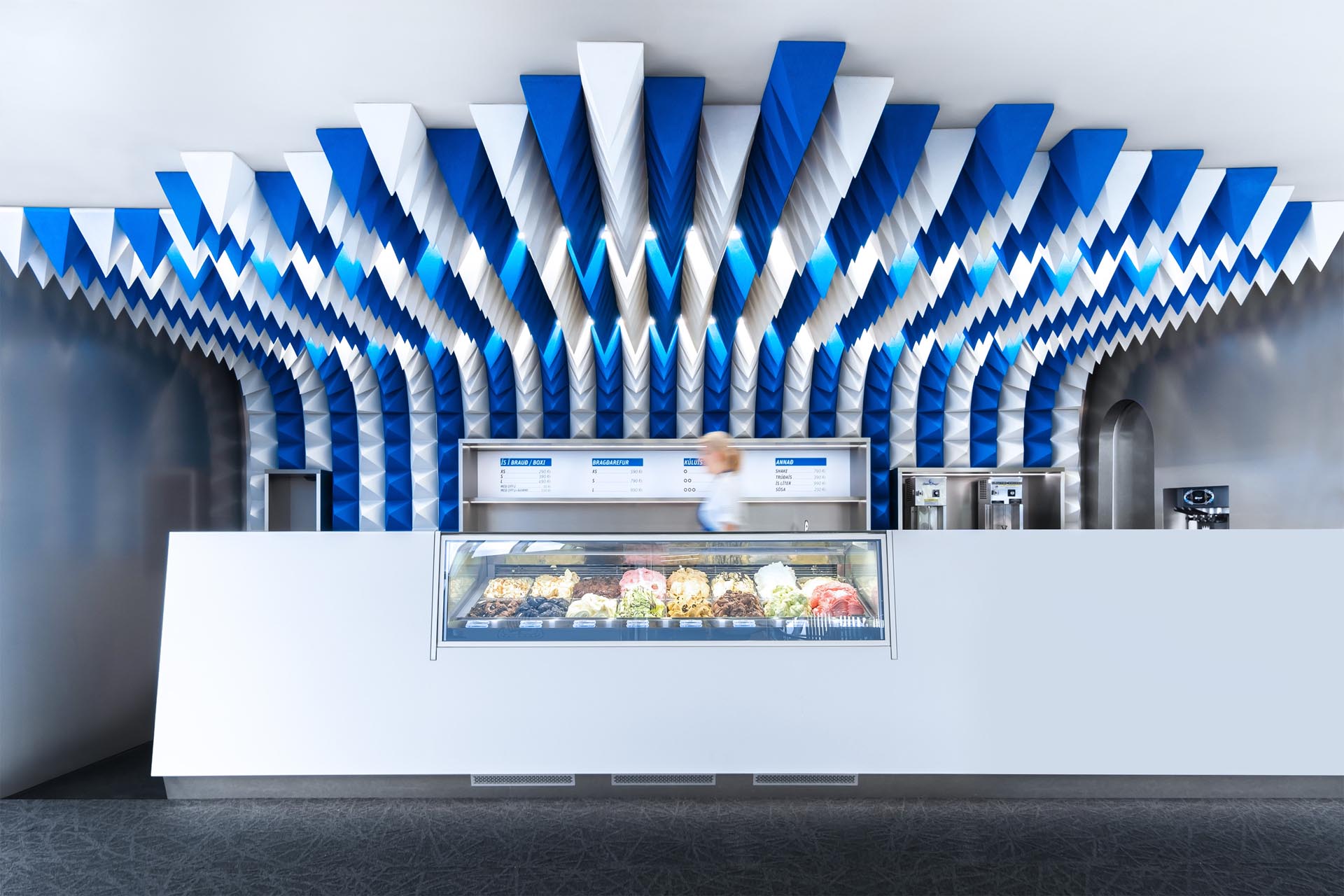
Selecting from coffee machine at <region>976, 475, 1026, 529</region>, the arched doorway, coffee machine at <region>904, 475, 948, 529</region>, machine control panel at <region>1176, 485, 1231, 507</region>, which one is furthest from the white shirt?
the arched doorway

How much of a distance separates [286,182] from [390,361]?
3891 millimetres

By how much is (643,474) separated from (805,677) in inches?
184

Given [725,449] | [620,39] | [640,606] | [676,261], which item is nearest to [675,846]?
[640,606]

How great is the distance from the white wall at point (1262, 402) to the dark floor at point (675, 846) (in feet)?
8.47

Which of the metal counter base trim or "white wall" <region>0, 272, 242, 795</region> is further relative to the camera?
"white wall" <region>0, 272, 242, 795</region>

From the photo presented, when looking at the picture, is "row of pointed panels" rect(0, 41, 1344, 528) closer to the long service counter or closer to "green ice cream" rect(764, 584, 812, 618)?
the long service counter

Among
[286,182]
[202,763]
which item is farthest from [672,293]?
[202,763]

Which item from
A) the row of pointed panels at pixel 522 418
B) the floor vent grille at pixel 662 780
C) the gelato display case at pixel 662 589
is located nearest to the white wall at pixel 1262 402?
the row of pointed panels at pixel 522 418

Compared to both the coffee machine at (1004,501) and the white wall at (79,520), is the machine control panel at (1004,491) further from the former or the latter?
the white wall at (79,520)

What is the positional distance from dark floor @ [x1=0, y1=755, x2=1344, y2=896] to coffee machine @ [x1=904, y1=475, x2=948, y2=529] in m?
4.43

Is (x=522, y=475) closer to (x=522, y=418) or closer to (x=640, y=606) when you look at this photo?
(x=522, y=418)

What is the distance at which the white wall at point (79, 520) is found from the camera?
4668mm

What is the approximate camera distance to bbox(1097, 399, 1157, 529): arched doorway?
25.9 ft

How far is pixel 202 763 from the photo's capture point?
3.66 meters
